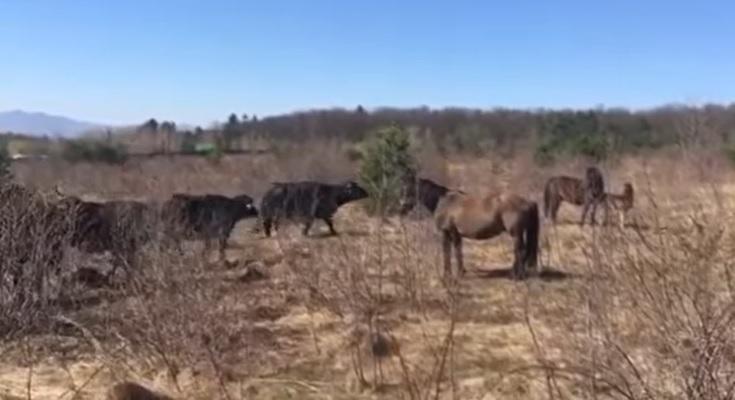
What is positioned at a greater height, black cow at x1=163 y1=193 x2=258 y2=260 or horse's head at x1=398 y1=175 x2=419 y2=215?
horse's head at x1=398 y1=175 x2=419 y2=215

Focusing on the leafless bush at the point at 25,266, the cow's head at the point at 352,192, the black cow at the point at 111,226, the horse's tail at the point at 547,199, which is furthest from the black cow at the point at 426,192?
the leafless bush at the point at 25,266

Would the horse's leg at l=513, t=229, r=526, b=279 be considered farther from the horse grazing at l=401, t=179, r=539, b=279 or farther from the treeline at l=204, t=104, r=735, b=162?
the treeline at l=204, t=104, r=735, b=162

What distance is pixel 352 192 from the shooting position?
72.3 feet

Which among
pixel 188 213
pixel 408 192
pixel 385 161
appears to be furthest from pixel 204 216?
pixel 385 161

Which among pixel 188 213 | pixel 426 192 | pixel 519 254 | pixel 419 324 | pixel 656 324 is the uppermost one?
pixel 656 324

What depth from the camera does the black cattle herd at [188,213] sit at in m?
10.4

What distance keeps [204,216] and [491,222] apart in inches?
217

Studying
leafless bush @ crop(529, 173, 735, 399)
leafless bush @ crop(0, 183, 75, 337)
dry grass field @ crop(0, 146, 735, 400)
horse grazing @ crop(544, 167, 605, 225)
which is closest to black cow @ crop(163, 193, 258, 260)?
dry grass field @ crop(0, 146, 735, 400)

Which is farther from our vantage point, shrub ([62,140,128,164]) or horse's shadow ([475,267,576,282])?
shrub ([62,140,128,164])

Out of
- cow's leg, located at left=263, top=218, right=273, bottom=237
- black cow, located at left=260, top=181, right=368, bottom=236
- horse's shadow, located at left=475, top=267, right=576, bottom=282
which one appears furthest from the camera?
black cow, located at left=260, top=181, right=368, bottom=236

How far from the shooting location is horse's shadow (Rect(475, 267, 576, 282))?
41.2ft

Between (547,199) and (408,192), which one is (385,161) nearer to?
(408,192)

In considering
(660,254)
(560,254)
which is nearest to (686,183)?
(560,254)

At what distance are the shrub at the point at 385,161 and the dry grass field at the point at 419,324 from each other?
19.4 feet
